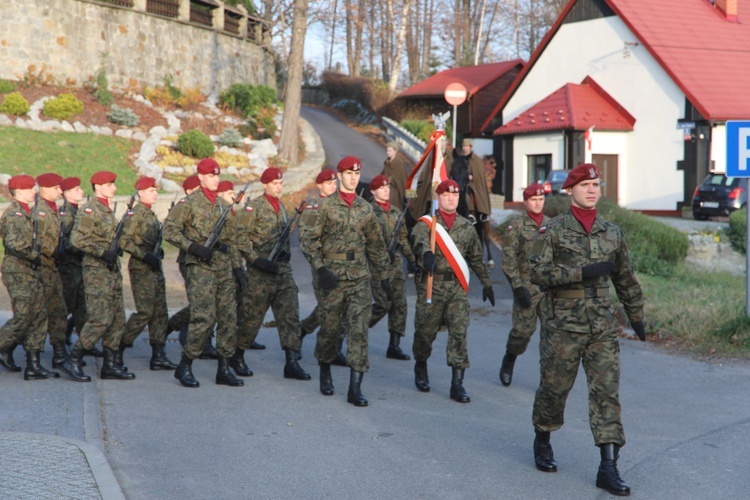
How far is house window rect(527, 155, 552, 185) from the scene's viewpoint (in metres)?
30.5

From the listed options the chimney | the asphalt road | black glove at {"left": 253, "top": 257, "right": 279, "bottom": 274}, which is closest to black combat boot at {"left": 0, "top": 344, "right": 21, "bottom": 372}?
the asphalt road

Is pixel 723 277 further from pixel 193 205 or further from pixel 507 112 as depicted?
pixel 507 112

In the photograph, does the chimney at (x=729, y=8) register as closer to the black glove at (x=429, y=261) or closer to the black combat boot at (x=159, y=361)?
the black glove at (x=429, y=261)

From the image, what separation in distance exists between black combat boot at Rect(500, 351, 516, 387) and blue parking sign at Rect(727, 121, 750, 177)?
3.37 meters

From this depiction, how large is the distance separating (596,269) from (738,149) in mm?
4969

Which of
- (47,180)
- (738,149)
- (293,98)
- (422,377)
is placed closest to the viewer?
(422,377)

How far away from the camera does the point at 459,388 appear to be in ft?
25.1

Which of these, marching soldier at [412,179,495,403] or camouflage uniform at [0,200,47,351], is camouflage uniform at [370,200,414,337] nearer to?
marching soldier at [412,179,495,403]

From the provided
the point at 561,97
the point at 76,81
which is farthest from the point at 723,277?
the point at 76,81

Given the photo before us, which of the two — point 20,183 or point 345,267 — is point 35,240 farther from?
point 345,267

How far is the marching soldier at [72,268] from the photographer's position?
8938 millimetres

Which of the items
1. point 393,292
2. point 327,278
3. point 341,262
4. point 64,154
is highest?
point 64,154

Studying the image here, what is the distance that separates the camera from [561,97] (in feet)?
99.5

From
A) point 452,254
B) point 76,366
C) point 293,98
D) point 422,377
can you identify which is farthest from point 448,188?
point 293,98
